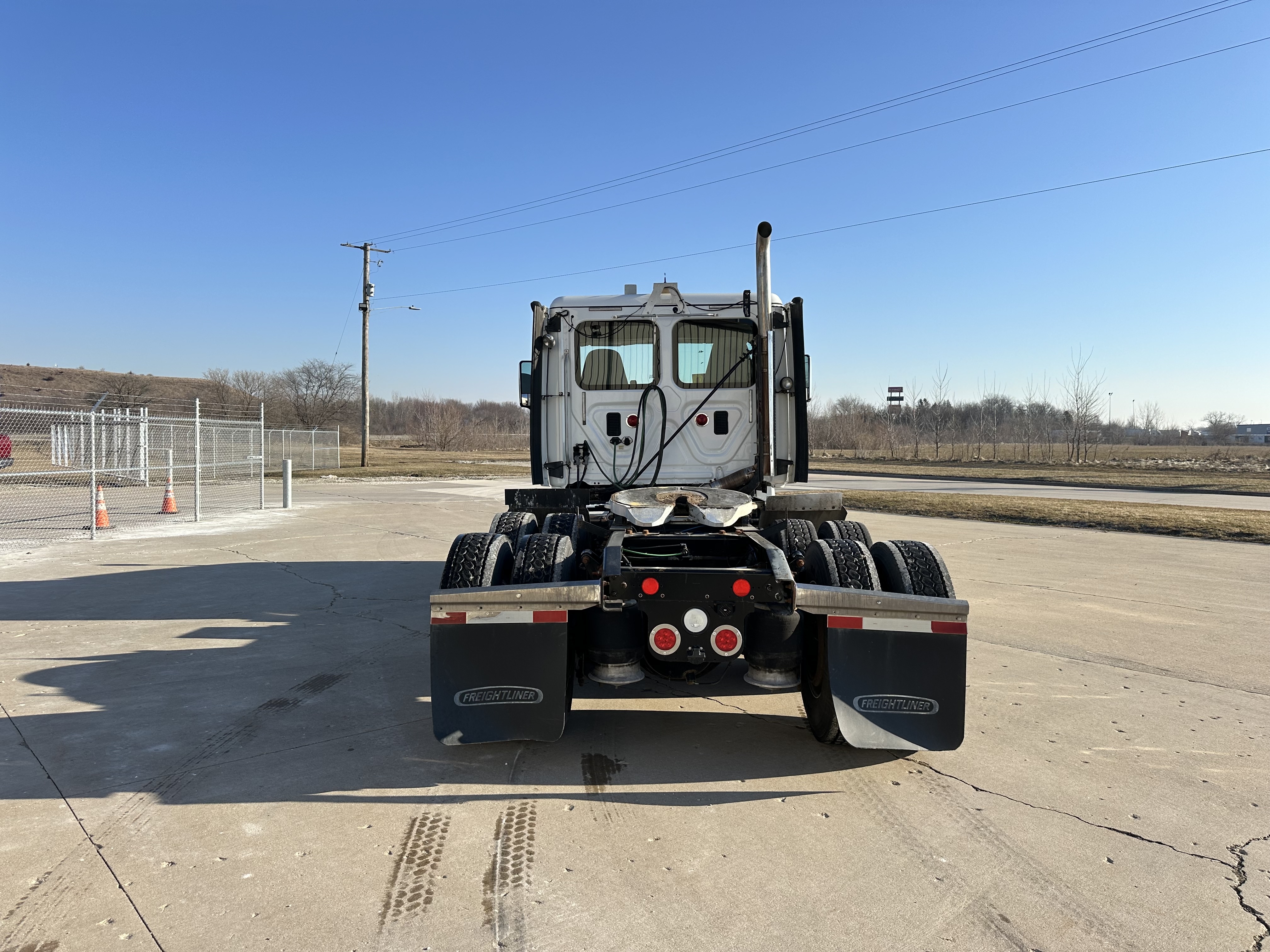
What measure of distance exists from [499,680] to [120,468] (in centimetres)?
1516

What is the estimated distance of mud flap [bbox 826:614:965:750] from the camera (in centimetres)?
387

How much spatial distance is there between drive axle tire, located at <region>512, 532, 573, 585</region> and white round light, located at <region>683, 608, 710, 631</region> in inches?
30.3

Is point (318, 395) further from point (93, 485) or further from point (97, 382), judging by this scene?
point (93, 485)

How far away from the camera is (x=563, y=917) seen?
275 cm

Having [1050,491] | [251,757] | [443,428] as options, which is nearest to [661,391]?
[251,757]

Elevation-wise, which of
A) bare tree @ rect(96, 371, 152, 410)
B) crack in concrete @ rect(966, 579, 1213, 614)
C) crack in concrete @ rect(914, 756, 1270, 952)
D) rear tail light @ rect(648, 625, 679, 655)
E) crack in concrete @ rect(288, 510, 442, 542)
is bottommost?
crack in concrete @ rect(914, 756, 1270, 952)

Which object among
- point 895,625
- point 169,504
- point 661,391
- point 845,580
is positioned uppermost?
point 661,391

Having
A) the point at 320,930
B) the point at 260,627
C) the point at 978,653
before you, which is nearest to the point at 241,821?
the point at 320,930

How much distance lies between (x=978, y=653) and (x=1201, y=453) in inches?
2626

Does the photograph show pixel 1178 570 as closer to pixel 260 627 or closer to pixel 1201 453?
pixel 260 627

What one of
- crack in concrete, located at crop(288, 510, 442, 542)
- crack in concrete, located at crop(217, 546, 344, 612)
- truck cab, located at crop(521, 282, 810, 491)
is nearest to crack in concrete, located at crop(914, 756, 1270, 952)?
truck cab, located at crop(521, 282, 810, 491)

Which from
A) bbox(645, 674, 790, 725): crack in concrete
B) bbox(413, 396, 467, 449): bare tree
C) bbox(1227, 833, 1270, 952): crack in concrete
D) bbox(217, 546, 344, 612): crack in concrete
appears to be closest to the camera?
bbox(1227, 833, 1270, 952): crack in concrete

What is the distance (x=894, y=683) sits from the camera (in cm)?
388

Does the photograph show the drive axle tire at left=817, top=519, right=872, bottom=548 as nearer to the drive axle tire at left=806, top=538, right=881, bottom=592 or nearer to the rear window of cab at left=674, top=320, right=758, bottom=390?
the drive axle tire at left=806, top=538, right=881, bottom=592
